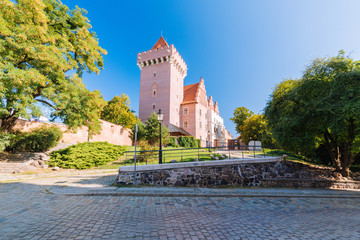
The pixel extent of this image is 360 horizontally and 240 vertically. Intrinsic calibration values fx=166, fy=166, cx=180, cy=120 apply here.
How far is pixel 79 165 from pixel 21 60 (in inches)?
362

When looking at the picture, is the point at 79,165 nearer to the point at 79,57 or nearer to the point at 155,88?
the point at 79,57

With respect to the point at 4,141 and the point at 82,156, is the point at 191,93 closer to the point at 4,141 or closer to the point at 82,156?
the point at 82,156

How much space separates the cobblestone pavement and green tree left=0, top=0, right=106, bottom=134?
23.3 feet

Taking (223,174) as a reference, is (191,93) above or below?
above

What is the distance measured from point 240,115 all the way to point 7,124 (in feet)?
135

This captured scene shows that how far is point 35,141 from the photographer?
15.2m

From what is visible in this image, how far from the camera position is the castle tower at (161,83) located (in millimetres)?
41559

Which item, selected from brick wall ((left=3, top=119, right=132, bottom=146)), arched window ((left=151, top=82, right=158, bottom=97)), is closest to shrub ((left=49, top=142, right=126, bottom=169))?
brick wall ((left=3, top=119, right=132, bottom=146))

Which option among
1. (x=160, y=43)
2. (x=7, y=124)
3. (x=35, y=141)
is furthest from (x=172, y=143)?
(x=160, y=43)

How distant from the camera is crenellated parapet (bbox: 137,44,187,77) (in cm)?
4237

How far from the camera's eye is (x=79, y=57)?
1667cm

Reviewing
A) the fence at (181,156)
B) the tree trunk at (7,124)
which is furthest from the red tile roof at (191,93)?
the tree trunk at (7,124)

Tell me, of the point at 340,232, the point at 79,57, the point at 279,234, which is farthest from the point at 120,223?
the point at 79,57

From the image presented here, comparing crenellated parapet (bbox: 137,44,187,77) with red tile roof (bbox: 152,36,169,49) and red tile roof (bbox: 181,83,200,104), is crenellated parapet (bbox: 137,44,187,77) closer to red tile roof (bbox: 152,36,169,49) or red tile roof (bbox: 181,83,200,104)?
red tile roof (bbox: 152,36,169,49)
